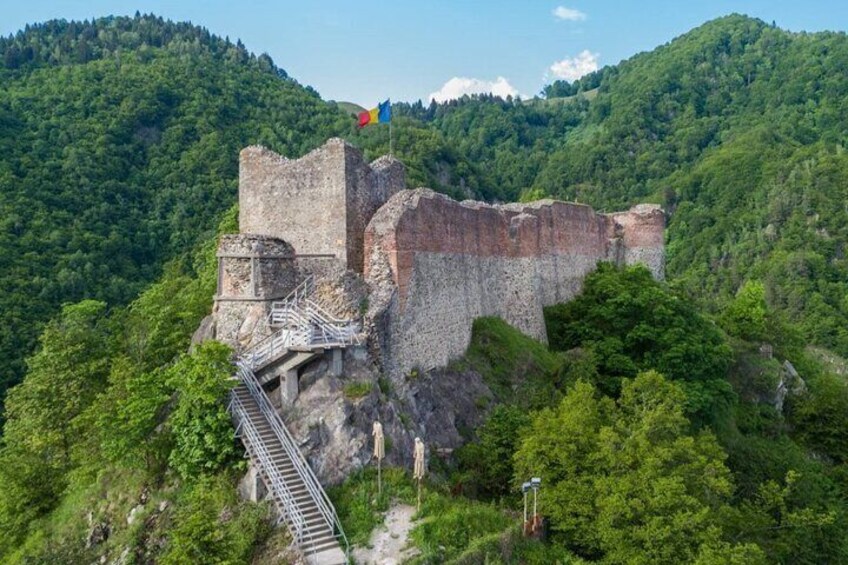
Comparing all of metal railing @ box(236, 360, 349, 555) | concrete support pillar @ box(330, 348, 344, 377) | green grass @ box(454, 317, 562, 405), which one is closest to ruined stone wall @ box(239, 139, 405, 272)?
concrete support pillar @ box(330, 348, 344, 377)

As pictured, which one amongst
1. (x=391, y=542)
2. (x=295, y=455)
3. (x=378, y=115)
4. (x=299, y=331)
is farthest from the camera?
(x=378, y=115)

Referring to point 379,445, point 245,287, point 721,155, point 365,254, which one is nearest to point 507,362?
point 365,254

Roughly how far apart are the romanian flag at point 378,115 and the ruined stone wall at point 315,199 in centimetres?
257

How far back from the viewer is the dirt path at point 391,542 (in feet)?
48.4

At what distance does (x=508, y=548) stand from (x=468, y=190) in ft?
337

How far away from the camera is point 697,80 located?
6969 inches

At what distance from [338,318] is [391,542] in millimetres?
7087

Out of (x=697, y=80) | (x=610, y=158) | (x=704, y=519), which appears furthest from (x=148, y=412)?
(x=697, y=80)

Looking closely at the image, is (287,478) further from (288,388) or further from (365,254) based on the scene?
(365,254)

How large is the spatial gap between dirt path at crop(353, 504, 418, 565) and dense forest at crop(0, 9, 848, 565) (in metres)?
0.42

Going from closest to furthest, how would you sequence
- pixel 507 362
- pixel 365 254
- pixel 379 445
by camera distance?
pixel 379 445
pixel 365 254
pixel 507 362

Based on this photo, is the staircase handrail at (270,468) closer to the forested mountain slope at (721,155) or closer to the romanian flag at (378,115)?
the romanian flag at (378,115)

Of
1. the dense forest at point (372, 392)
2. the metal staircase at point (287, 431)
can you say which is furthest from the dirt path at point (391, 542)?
the metal staircase at point (287, 431)

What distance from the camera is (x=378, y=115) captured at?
83.6 ft
